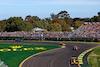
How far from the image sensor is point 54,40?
46.6m

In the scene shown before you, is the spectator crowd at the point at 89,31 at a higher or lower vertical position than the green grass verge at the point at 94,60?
higher

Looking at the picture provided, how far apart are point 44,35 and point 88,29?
12.2 m

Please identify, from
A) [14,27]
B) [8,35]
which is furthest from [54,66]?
[14,27]

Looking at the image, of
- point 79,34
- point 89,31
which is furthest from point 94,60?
point 89,31

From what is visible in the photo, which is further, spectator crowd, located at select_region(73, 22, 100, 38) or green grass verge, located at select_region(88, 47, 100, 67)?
spectator crowd, located at select_region(73, 22, 100, 38)

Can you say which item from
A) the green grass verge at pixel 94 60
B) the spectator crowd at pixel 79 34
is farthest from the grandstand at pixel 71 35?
the green grass verge at pixel 94 60

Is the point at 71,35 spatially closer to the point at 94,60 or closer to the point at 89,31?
the point at 89,31

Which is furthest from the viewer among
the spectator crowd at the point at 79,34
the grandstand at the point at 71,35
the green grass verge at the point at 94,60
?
the spectator crowd at the point at 79,34

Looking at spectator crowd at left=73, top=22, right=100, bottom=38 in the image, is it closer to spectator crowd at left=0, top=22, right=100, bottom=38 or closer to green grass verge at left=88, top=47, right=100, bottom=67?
spectator crowd at left=0, top=22, right=100, bottom=38

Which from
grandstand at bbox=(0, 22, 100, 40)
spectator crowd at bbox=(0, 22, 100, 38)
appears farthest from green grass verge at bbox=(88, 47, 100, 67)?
spectator crowd at bbox=(0, 22, 100, 38)

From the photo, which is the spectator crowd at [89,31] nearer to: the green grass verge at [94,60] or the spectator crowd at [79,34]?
the spectator crowd at [79,34]

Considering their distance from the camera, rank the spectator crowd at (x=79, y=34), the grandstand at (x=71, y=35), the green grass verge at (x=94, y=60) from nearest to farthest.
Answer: the green grass verge at (x=94, y=60) → the grandstand at (x=71, y=35) → the spectator crowd at (x=79, y=34)

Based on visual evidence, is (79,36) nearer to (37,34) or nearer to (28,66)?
(37,34)

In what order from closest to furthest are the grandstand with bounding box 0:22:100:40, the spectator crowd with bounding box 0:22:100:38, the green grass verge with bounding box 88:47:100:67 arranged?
the green grass verge with bounding box 88:47:100:67, the grandstand with bounding box 0:22:100:40, the spectator crowd with bounding box 0:22:100:38
